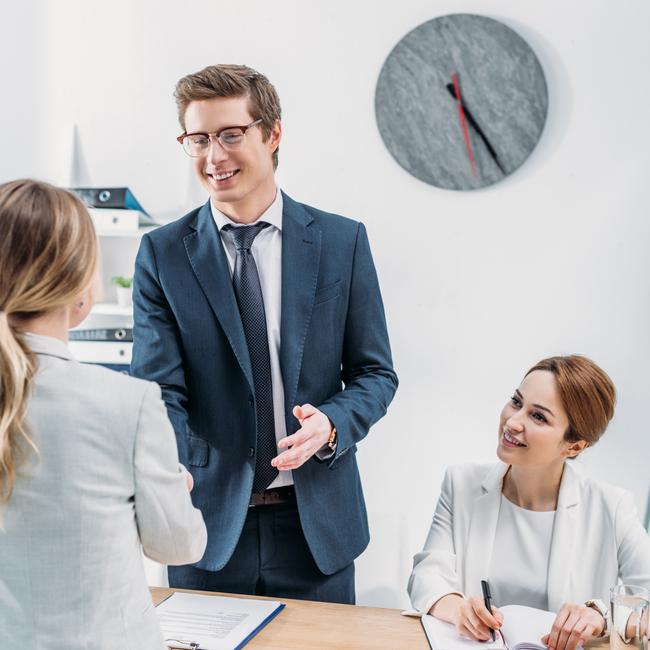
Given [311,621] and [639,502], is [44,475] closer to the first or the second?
[311,621]

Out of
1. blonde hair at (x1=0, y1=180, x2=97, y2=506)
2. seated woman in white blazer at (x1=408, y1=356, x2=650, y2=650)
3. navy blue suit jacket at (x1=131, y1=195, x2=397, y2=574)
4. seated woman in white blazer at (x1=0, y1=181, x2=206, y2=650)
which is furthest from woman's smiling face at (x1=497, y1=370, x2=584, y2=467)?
blonde hair at (x1=0, y1=180, x2=97, y2=506)

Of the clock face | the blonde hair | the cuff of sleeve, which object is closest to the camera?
the blonde hair

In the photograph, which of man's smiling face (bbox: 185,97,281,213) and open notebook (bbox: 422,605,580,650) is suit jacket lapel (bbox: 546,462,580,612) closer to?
open notebook (bbox: 422,605,580,650)

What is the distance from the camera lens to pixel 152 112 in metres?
2.69

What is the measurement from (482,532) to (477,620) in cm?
Answer: 46

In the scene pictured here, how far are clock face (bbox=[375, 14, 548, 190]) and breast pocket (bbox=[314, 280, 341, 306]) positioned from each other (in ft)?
3.05

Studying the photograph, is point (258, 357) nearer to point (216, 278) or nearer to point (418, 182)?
point (216, 278)

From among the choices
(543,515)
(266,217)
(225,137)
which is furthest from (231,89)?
(543,515)

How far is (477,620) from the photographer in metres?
1.43

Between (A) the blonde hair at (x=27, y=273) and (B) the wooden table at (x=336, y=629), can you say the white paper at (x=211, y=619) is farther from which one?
(A) the blonde hair at (x=27, y=273)

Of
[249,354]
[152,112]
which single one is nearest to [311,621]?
[249,354]

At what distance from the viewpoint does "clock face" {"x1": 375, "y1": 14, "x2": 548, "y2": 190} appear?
8.00 feet

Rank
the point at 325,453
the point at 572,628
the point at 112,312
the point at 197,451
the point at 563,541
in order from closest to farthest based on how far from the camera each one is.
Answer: the point at 572,628, the point at 325,453, the point at 197,451, the point at 563,541, the point at 112,312

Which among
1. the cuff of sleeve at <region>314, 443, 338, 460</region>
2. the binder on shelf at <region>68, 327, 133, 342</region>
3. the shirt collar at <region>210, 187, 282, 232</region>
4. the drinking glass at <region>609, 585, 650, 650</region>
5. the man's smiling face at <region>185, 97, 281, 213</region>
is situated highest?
the man's smiling face at <region>185, 97, 281, 213</region>
